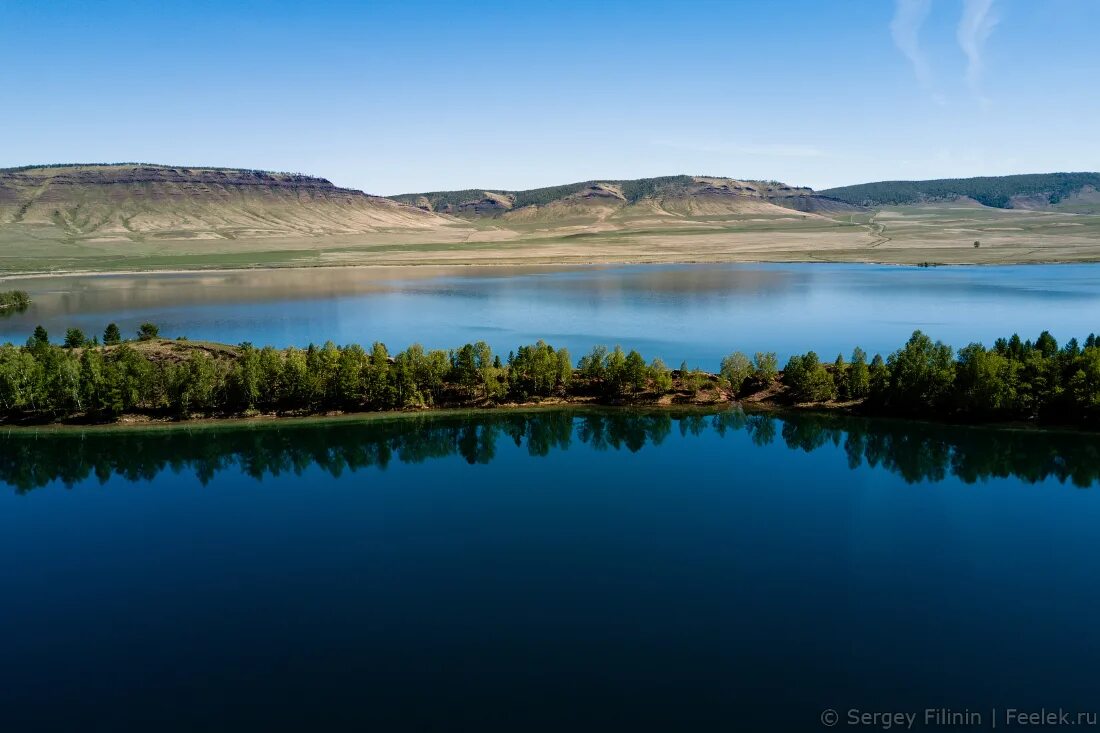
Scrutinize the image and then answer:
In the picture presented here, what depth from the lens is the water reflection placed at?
3222cm

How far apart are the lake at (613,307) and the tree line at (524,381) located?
8.73m

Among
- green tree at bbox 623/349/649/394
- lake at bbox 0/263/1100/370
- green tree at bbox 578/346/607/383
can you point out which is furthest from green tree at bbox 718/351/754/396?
green tree at bbox 578/346/607/383

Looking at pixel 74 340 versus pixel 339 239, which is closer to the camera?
pixel 74 340

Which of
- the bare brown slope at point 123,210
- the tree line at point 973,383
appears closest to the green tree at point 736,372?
the tree line at point 973,383

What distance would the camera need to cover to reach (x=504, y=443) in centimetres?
3641

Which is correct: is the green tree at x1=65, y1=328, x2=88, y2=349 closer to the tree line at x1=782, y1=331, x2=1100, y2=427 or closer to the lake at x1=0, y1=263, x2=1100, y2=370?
the lake at x1=0, y1=263, x2=1100, y2=370

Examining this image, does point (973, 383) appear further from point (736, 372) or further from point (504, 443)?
point (504, 443)

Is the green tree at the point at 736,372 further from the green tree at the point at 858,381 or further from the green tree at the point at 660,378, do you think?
the green tree at the point at 858,381

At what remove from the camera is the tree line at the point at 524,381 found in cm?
3591

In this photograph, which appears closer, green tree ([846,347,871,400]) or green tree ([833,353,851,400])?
green tree ([846,347,871,400])

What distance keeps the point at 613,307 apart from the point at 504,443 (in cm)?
4053

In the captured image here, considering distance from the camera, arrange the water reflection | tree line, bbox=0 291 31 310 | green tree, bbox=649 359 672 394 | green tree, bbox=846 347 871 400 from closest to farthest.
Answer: the water reflection → green tree, bbox=846 347 871 400 → green tree, bbox=649 359 672 394 → tree line, bbox=0 291 31 310

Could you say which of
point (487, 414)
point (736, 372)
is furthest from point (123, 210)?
point (736, 372)

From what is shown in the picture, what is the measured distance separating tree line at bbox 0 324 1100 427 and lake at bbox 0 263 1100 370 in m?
8.73
